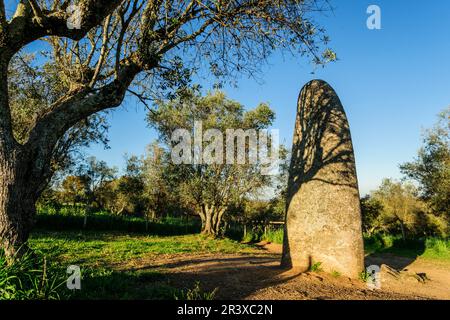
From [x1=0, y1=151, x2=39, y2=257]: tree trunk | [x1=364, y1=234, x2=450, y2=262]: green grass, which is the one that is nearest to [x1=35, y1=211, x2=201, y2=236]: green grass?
[x1=364, y1=234, x2=450, y2=262]: green grass

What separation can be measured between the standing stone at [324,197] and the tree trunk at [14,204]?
19.9ft

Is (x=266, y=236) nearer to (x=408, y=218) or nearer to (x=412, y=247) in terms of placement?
(x=412, y=247)

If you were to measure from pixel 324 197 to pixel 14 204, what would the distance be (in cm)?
682

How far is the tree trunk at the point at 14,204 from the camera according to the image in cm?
542

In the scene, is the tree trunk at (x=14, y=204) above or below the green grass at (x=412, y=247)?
above

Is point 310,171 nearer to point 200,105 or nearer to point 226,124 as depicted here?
point 226,124

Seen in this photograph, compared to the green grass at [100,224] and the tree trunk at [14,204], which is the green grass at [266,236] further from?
the tree trunk at [14,204]

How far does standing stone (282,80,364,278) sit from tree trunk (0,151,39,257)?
6.06 meters

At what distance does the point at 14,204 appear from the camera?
5539 millimetres

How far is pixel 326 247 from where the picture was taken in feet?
25.6

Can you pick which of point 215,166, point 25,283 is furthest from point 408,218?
point 25,283

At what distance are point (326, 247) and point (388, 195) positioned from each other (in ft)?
105

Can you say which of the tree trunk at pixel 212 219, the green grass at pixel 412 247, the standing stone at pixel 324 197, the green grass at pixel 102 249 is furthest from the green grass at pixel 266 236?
the standing stone at pixel 324 197
